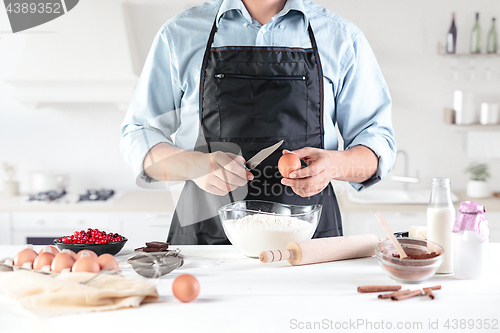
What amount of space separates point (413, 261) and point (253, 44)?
2.81ft

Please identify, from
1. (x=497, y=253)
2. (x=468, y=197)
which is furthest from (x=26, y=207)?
(x=468, y=197)

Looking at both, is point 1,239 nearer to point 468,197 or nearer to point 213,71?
→ point 213,71

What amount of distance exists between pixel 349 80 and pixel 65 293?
1065 millimetres

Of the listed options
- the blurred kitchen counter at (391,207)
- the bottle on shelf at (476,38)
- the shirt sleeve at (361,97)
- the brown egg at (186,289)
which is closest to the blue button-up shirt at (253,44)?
the shirt sleeve at (361,97)

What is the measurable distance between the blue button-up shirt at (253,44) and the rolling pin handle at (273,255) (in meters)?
0.49

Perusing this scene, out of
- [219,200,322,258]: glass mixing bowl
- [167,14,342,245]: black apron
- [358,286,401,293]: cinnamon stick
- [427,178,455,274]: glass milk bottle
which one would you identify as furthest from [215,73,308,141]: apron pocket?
[358,286,401,293]: cinnamon stick

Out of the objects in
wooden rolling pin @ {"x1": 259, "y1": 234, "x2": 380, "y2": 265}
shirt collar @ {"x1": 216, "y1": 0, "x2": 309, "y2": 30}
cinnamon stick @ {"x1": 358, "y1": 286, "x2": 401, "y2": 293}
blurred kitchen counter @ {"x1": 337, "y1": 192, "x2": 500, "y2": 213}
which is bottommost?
blurred kitchen counter @ {"x1": 337, "y1": 192, "x2": 500, "y2": 213}

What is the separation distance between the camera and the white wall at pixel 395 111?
2.99 m

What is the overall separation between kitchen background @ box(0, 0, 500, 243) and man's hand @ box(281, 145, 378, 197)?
1829 millimetres

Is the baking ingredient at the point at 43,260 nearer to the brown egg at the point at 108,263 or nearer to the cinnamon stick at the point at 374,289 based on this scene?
the brown egg at the point at 108,263

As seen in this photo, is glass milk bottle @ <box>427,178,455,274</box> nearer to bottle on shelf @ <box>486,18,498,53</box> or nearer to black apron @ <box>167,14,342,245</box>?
black apron @ <box>167,14,342,245</box>

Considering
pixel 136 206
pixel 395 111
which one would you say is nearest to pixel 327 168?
pixel 136 206

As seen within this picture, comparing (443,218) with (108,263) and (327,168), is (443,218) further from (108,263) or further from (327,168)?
(108,263)

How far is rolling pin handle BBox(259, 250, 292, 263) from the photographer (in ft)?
3.30
